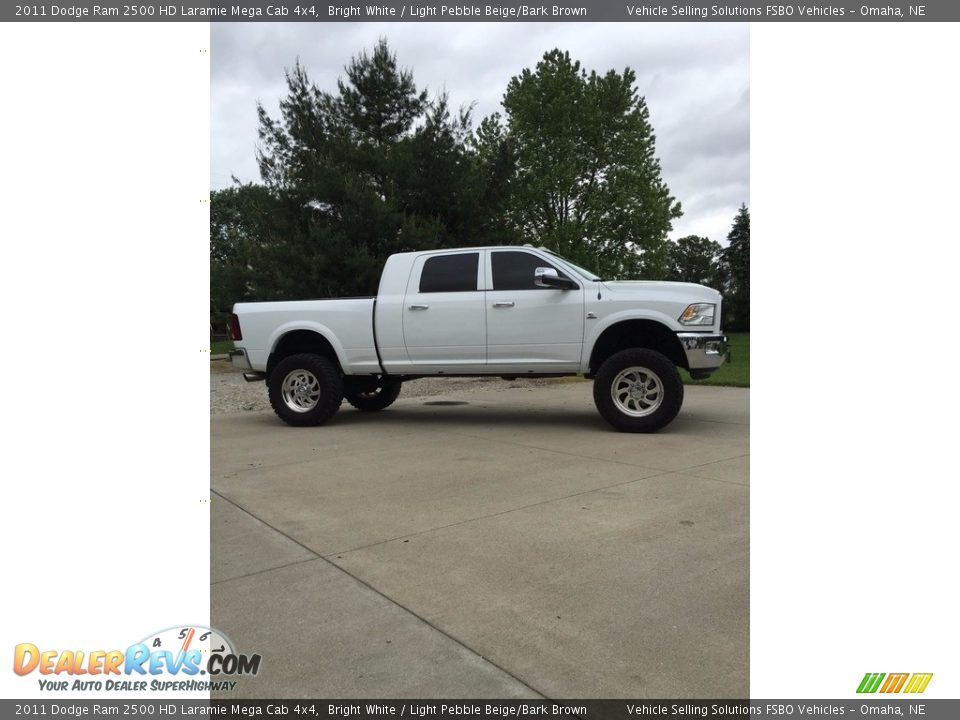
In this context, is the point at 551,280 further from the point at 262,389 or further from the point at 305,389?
the point at 262,389

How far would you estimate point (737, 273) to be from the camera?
4978 cm

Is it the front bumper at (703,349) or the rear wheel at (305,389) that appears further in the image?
the rear wheel at (305,389)

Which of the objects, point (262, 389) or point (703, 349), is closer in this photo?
point (703, 349)

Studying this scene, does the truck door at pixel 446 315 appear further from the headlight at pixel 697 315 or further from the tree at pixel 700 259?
the tree at pixel 700 259

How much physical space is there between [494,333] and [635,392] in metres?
1.69

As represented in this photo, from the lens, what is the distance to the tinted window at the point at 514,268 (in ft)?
24.2

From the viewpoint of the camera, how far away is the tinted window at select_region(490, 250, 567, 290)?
7.38m

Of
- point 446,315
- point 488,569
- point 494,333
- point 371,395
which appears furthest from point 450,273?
point 488,569

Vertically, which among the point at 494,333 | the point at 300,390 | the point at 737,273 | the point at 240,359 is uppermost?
the point at 737,273

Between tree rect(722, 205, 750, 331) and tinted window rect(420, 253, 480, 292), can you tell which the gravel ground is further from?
tree rect(722, 205, 750, 331)

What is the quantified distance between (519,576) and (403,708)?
110cm

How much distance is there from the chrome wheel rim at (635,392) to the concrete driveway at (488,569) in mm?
766
